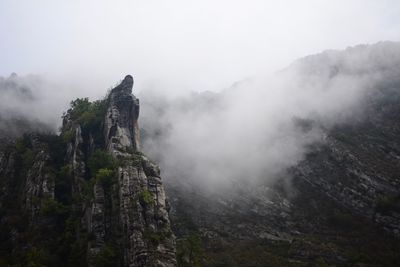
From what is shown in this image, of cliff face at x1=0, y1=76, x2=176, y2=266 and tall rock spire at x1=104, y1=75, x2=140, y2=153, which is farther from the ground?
tall rock spire at x1=104, y1=75, x2=140, y2=153

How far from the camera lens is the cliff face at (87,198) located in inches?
3012

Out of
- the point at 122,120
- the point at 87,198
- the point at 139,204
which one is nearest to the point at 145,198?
the point at 139,204

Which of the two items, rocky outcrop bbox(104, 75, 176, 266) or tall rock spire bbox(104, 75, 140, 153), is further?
tall rock spire bbox(104, 75, 140, 153)

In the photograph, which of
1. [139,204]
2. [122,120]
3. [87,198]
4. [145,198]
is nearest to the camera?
[139,204]

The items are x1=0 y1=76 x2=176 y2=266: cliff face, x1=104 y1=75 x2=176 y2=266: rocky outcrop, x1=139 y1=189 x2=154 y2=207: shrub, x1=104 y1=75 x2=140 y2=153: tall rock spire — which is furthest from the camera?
x1=104 y1=75 x2=140 y2=153: tall rock spire

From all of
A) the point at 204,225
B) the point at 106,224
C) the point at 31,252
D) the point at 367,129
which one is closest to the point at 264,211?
the point at 204,225

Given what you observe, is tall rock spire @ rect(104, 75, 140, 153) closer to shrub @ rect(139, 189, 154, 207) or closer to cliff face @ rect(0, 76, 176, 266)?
cliff face @ rect(0, 76, 176, 266)

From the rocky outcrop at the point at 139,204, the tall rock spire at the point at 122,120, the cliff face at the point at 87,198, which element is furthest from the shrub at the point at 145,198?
the tall rock spire at the point at 122,120

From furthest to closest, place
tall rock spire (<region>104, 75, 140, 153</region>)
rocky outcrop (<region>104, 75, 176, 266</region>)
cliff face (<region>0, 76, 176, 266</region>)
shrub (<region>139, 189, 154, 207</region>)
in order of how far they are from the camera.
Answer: tall rock spire (<region>104, 75, 140, 153</region>) → shrub (<region>139, 189, 154, 207</region>) → cliff face (<region>0, 76, 176, 266</region>) → rocky outcrop (<region>104, 75, 176, 266</region>)

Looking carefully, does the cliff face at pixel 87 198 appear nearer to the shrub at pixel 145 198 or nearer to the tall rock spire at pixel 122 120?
the shrub at pixel 145 198

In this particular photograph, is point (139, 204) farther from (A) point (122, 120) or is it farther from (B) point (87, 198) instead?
(A) point (122, 120)

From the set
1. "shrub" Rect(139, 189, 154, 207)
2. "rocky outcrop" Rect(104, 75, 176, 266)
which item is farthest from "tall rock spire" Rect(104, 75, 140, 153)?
"shrub" Rect(139, 189, 154, 207)

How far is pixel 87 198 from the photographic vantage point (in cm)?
8769

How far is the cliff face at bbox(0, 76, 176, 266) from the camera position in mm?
76500
